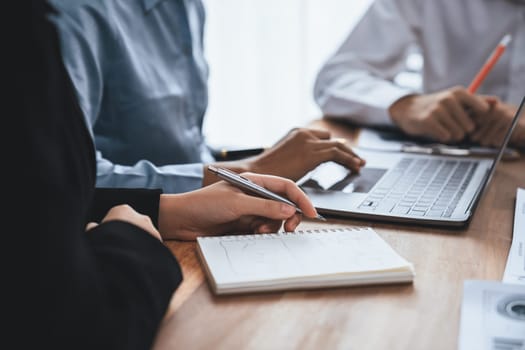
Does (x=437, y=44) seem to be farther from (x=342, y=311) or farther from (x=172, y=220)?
(x=342, y=311)

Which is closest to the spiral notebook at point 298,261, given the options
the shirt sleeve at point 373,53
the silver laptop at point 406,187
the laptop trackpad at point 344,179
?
the silver laptop at point 406,187

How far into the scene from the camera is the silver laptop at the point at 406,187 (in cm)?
92

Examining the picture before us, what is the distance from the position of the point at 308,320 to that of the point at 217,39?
8.27 ft

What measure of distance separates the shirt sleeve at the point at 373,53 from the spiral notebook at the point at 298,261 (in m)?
0.86

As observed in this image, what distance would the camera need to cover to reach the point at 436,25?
175cm

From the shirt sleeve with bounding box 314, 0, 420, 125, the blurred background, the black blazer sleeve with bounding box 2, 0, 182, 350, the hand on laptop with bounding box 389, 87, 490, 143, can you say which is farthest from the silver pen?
the blurred background

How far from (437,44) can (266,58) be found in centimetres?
132

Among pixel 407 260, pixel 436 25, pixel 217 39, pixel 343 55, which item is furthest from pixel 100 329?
pixel 217 39

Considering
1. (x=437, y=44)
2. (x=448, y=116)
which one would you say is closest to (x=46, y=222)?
(x=448, y=116)

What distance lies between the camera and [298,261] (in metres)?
0.73

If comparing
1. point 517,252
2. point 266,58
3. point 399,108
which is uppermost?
point 517,252

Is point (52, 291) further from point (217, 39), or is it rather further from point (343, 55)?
point (217, 39)

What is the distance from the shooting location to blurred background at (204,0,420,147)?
9.43 feet

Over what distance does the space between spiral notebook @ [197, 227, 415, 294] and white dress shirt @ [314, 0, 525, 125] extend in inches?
34.5
